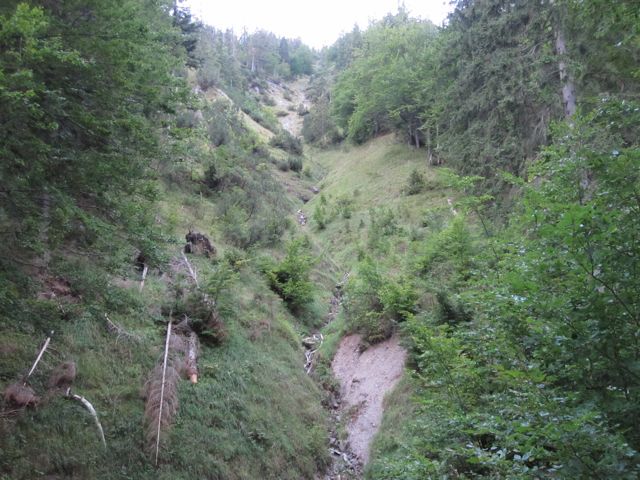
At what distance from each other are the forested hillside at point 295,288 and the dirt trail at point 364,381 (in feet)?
0.77

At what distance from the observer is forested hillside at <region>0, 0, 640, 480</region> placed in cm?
362

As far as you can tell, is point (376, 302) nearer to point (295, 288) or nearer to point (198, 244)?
point (295, 288)

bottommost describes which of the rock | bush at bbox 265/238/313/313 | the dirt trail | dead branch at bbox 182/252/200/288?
the dirt trail

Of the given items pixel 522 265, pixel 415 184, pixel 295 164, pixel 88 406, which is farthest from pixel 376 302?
pixel 295 164

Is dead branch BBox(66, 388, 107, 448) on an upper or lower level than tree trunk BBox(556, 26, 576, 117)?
lower

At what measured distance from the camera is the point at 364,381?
1182cm

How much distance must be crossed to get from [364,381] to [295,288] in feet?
15.8

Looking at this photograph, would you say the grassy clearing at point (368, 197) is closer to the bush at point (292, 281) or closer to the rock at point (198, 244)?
the bush at point (292, 281)

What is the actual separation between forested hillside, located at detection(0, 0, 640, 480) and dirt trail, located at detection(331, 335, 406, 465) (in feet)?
0.77

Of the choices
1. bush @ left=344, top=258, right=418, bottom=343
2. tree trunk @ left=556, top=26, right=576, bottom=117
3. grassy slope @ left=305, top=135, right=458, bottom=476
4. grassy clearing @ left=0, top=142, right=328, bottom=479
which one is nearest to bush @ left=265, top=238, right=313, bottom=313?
grassy slope @ left=305, top=135, right=458, bottom=476

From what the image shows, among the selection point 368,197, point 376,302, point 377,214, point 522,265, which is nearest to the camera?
point 522,265

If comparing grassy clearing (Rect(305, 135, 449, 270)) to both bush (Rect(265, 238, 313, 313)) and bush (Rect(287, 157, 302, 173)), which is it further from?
bush (Rect(265, 238, 313, 313))

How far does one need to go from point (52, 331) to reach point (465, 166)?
1526 cm

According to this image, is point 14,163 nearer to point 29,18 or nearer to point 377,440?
point 29,18
